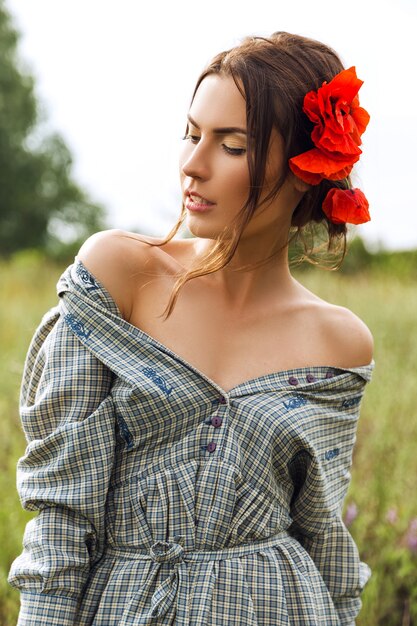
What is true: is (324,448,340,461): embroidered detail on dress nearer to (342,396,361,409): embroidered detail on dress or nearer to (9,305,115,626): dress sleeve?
(342,396,361,409): embroidered detail on dress

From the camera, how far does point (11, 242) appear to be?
20266 millimetres

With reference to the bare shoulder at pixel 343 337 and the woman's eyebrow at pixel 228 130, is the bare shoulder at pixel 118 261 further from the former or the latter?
the bare shoulder at pixel 343 337

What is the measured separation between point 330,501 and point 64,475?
608 millimetres

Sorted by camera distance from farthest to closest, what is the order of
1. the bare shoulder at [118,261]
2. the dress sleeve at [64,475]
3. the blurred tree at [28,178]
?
the blurred tree at [28,178] → the bare shoulder at [118,261] → the dress sleeve at [64,475]

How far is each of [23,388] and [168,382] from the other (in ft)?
1.04

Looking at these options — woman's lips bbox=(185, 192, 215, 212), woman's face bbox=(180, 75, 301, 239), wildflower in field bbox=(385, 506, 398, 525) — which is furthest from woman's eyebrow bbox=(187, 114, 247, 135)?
wildflower in field bbox=(385, 506, 398, 525)

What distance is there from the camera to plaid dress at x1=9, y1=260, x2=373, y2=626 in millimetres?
1612

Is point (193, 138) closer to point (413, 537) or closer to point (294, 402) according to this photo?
point (294, 402)

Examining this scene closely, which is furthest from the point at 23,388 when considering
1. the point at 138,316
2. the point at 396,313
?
the point at 396,313

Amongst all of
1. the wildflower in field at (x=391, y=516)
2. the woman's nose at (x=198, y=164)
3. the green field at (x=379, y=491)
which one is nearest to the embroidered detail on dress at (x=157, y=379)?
the woman's nose at (x=198, y=164)

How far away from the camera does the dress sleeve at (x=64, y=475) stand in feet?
5.19

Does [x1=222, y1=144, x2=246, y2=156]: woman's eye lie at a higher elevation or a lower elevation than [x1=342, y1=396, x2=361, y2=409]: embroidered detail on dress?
higher

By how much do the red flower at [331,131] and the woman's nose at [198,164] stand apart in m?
0.18

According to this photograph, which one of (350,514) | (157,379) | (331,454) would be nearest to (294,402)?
(331,454)
